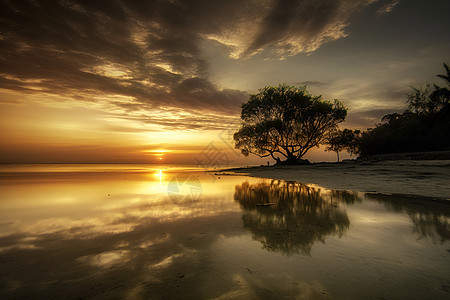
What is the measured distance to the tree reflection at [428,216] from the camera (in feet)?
14.1

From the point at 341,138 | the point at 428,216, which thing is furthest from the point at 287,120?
the point at 428,216

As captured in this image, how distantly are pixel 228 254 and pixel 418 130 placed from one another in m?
41.6

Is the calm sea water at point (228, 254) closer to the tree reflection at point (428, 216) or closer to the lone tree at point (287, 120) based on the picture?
the tree reflection at point (428, 216)

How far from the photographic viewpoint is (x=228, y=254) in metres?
3.42

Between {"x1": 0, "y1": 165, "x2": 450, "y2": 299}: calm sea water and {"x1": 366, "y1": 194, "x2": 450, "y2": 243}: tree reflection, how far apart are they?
0.04 metres

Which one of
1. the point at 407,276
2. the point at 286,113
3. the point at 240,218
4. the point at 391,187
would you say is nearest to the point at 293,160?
the point at 286,113

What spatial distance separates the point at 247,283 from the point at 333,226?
3290mm

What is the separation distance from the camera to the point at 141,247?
370 cm

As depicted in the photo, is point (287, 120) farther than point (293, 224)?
Yes

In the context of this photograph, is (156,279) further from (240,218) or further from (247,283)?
(240,218)

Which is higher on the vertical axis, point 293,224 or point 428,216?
point 293,224

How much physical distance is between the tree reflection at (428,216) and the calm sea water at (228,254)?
0.12 ft

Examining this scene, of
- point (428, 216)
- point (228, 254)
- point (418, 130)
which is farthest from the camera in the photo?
point (418, 130)

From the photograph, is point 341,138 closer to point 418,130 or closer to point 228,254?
point 418,130
